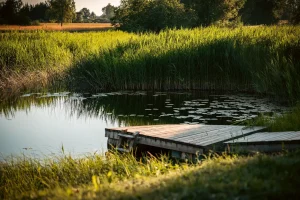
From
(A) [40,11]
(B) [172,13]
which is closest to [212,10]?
(B) [172,13]

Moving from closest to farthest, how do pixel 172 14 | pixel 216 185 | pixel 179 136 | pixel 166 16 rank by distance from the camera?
pixel 216 185 < pixel 179 136 < pixel 166 16 < pixel 172 14

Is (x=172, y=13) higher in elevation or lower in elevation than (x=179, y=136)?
higher

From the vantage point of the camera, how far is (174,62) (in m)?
17.1

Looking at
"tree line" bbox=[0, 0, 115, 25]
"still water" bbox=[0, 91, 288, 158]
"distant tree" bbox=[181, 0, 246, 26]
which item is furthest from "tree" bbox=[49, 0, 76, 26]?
"still water" bbox=[0, 91, 288, 158]

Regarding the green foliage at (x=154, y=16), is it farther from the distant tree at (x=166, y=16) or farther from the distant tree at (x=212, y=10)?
the distant tree at (x=212, y=10)

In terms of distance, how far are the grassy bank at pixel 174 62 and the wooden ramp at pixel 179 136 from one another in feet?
16.7

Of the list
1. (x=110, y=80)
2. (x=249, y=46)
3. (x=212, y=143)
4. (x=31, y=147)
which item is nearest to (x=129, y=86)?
(x=110, y=80)

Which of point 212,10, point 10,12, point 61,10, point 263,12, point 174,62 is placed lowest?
point 174,62

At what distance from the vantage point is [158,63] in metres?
17.2

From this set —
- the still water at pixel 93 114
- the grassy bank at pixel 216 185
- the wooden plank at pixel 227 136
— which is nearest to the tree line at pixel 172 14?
the still water at pixel 93 114

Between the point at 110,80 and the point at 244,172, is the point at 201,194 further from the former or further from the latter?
the point at 110,80

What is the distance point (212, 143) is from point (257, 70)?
7736 millimetres

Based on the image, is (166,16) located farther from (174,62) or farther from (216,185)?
(216,185)

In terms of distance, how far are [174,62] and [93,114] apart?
172 inches
